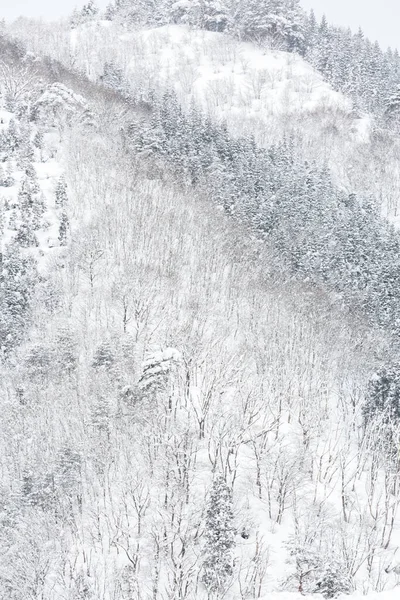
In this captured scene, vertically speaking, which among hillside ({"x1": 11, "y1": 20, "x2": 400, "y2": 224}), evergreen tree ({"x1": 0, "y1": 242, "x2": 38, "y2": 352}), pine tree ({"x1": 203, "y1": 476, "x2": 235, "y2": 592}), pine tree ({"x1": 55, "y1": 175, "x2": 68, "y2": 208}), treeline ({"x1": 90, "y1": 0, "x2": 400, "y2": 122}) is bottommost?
pine tree ({"x1": 203, "y1": 476, "x2": 235, "y2": 592})

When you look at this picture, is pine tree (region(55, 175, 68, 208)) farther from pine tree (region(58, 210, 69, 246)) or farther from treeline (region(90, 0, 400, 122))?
treeline (region(90, 0, 400, 122))

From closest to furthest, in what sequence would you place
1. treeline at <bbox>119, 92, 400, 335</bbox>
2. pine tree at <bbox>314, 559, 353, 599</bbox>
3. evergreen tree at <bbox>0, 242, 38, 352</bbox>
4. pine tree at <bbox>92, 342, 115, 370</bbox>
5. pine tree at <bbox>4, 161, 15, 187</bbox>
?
pine tree at <bbox>314, 559, 353, 599</bbox>
pine tree at <bbox>92, 342, 115, 370</bbox>
evergreen tree at <bbox>0, 242, 38, 352</bbox>
pine tree at <bbox>4, 161, 15, 187</bbox>
treeline at <bbox>119, 92, 400, 335</bbox>

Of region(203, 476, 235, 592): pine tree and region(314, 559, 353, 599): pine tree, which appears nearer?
region(314, 559, 353, 599): pine tree

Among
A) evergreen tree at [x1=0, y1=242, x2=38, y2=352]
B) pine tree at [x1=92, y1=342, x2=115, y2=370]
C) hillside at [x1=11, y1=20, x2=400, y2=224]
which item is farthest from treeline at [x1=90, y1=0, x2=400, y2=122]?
pine tree at [x1=92, y1=342, x2=115, y2=370]

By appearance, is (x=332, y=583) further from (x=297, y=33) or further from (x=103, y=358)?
(x=297, y=33)

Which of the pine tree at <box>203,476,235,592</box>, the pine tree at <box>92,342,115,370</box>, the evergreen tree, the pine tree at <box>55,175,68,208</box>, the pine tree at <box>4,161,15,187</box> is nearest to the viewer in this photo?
the pine tree at <box>203,476,235,592</box>

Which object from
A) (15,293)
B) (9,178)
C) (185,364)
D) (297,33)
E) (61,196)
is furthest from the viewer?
(297,33)

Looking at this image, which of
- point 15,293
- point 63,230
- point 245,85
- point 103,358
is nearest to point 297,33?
point 245,85
